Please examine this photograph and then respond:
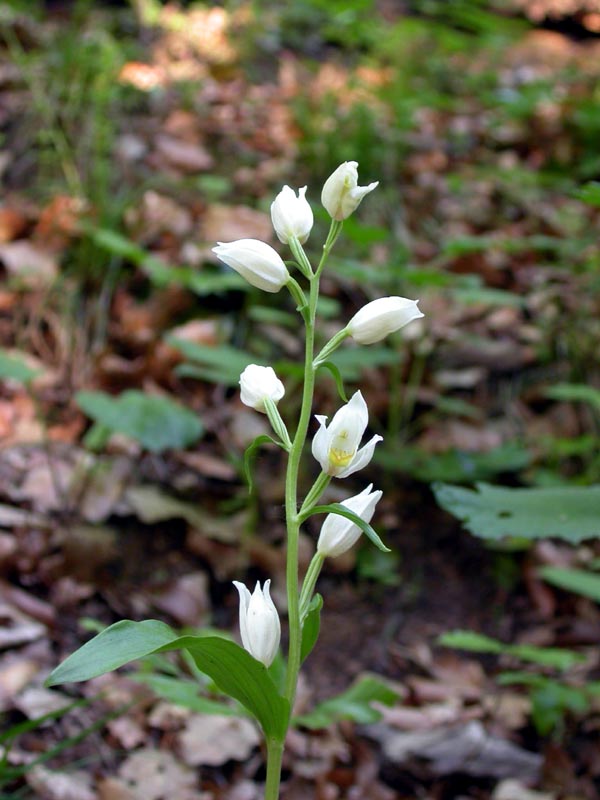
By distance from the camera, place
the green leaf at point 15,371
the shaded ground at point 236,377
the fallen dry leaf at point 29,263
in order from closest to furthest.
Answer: the shaded ground at point 236,377
the green leaf at point 15,371
the fallen dry leaf at point 29,263

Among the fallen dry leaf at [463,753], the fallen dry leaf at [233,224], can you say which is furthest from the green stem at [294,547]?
the fallen dry leaf at [233,224]

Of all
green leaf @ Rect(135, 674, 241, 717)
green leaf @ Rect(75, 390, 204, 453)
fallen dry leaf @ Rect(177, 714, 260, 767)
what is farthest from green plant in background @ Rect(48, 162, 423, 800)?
green leaf @ Rect(75, 390, 204, 453)

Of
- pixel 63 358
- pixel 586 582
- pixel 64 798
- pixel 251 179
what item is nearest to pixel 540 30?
pixel 251 179

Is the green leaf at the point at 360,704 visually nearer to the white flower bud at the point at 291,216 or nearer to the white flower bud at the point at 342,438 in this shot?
the white flower bud at the point at 342,438

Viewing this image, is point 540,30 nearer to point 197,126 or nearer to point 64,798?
point 197,126

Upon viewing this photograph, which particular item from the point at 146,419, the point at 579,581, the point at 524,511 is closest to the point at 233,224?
the point at 146,419

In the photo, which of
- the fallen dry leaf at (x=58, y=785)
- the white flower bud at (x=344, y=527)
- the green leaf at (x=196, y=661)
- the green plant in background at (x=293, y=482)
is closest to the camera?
the green leaf at (x=196, y=661)

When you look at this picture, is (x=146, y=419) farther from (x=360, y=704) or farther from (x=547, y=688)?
(x=547, y=688)
